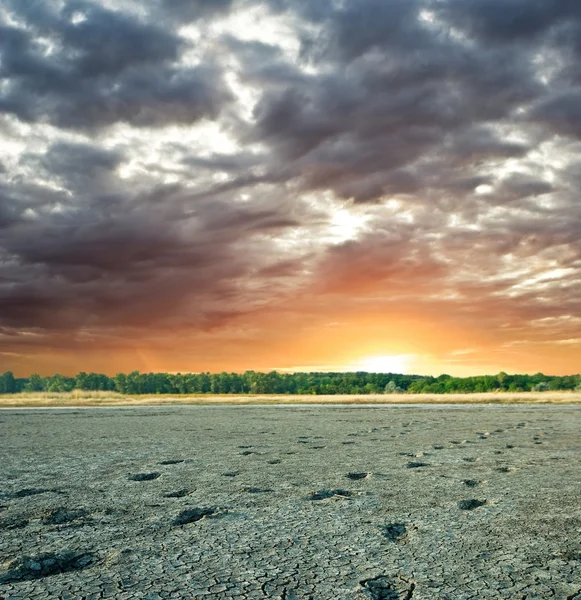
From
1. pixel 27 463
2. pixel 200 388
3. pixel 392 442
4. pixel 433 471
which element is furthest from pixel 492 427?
pixel 200 388

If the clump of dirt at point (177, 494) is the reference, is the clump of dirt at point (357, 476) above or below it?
below

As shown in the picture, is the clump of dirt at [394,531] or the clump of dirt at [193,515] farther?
the clump of dirt at [193,515]

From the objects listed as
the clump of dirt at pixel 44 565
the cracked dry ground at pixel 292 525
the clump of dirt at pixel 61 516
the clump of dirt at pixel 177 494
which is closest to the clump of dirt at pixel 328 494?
the cracked dry ground at pixel 292 525

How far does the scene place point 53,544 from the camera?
15.4ft

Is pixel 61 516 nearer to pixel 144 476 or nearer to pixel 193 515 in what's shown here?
pixel 193 515

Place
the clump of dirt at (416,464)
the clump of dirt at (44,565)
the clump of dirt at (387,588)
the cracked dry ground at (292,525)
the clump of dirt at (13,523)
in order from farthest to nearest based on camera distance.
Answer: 1. the clump of dirt at (416,464)
2. the clump of dirt at (13,523)
3. the clump of dirt at (44,565)
4. the cracked dry ground at (292,525)
5. the clump of dirt at (387,588)

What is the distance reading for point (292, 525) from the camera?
17.1 ft

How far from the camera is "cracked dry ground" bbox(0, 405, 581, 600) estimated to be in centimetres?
374

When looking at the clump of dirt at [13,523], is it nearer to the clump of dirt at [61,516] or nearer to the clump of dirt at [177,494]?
the clump of dirt at [61,516]

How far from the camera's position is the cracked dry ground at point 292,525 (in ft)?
12.3

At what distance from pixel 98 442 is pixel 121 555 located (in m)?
9.48

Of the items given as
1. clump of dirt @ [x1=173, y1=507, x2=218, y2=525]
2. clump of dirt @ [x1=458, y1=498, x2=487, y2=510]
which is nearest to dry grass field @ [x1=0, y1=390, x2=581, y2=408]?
clump of dirt @ [x1=458, y1=498, x2=487, y2=510]

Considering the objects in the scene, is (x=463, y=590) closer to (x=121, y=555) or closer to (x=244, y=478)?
(x=121, y=555)

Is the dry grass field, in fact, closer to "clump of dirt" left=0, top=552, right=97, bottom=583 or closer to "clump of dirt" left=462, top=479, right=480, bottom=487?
"clump of dirt" left=462, top=479, right=480, bottom=487
